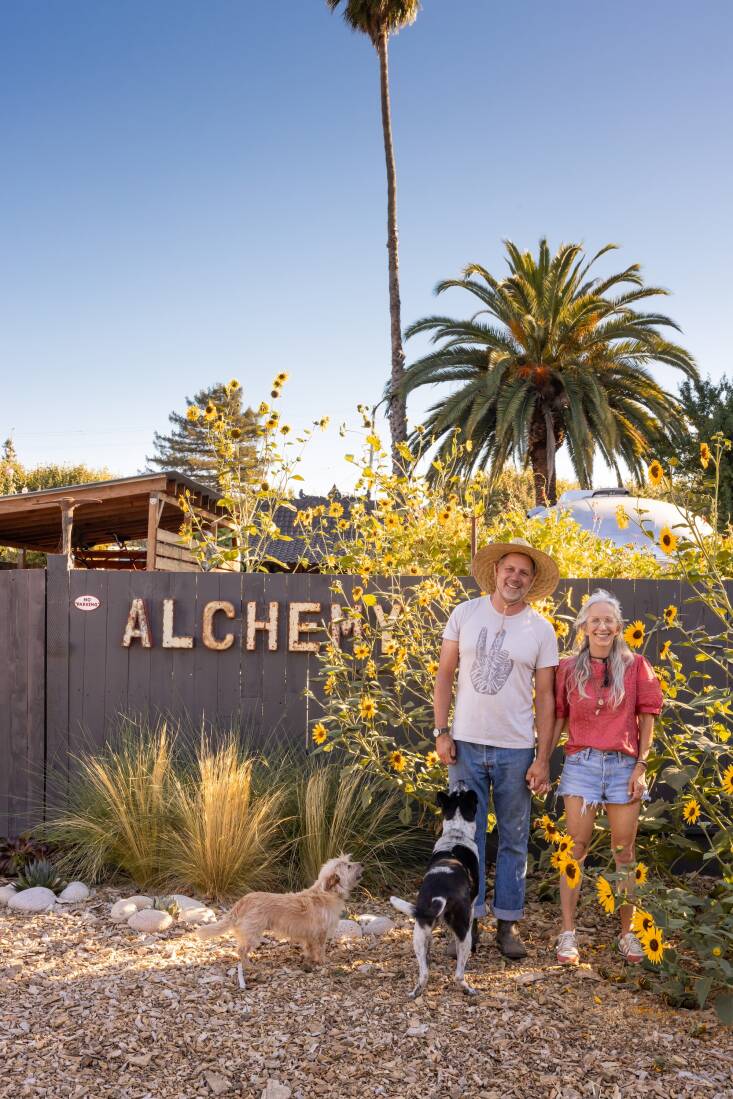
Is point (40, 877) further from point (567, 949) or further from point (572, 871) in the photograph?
point (572, 871)

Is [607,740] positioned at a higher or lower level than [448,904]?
higher

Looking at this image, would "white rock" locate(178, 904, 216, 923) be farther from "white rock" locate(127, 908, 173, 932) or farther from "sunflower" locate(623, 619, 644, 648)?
"sunflower" locate(623, 619, 644, 648)

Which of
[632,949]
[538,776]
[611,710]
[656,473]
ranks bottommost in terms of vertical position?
[632,949]

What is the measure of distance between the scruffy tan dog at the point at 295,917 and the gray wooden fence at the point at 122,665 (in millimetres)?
1826

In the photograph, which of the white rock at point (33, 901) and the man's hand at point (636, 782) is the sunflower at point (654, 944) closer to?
the man's hand at point (636, 782)

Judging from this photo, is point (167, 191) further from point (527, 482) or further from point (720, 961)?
point (720, 961)

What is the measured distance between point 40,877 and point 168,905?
35.1 inches

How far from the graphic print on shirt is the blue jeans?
26 centimetres

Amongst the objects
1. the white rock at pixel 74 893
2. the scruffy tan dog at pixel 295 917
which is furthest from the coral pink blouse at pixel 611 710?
the white rock at pixel 74 893

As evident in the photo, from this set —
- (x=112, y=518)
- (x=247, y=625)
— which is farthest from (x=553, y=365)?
(x=247, y=625)

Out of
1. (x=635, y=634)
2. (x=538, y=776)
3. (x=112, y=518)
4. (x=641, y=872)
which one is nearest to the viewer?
(x=641, y=872)

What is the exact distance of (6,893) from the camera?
4.52 m

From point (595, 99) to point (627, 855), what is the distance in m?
11.2

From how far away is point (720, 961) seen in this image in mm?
2916
